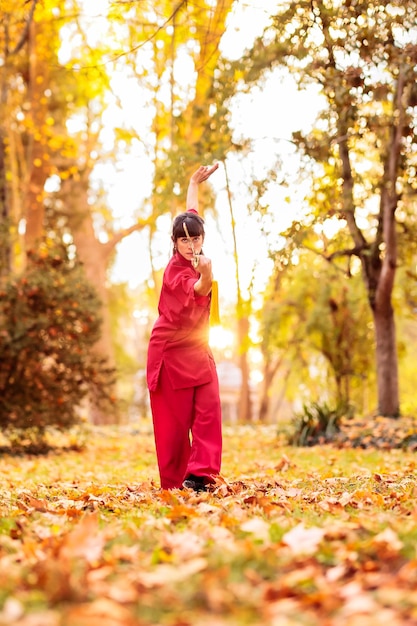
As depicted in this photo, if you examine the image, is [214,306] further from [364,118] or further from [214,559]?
[364,118]

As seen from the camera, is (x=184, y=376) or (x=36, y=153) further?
(x=36, y=153)

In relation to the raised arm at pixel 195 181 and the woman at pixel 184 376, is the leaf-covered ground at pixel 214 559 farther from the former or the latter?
the raised arm at pixel 195 181

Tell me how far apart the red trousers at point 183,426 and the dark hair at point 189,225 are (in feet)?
3.10

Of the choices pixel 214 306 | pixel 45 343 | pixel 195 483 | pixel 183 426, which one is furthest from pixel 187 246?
pixel 45 343

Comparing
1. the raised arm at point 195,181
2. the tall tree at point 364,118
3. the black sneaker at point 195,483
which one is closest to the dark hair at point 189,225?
the raised arm at point 195,181

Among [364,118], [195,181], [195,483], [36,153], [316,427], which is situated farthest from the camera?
[36,153]

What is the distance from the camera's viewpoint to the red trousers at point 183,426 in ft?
19.2

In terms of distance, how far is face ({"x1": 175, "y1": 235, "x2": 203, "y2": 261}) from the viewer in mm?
5812

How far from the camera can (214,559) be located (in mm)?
3098

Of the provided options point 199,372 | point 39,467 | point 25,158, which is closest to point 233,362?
point 25,158

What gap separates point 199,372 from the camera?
5.91 meters

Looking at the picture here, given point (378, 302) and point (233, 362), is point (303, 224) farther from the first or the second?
point (233, 362)

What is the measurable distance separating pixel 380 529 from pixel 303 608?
41.7 inches

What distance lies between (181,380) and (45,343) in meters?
7.79
